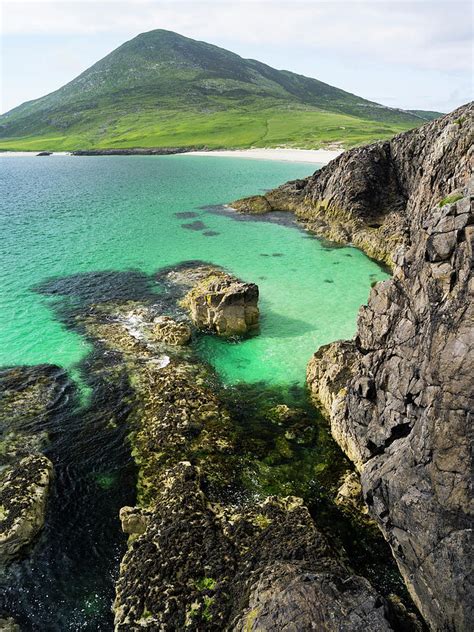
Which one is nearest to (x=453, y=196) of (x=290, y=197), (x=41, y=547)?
(x=41, y=547)

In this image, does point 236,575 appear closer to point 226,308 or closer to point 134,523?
point 134,523

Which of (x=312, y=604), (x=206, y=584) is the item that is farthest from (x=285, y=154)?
(x=312, y=604)

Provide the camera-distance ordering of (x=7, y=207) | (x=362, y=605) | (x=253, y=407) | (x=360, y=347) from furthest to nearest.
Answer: (x=7, y=207), (x=253, y=407), (x=360, y=347), (x=362, y=605)

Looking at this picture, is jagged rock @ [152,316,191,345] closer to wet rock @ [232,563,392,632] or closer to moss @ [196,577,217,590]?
moss @ [196,577,217,590]

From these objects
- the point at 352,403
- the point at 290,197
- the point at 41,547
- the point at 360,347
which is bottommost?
the point at 41,547

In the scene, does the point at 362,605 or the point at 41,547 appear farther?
the point at 41,547

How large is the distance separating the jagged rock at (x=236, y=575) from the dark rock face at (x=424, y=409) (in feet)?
8.17

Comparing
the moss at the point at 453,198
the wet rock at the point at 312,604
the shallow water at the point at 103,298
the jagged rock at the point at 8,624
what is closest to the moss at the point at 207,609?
the wet rock at the point at 312,604

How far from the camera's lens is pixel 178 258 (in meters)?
61.1

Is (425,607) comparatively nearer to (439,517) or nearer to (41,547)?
(439,517)

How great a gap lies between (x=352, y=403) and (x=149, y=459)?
11.9m

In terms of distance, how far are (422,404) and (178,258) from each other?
157ft

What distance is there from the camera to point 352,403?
24.3 m

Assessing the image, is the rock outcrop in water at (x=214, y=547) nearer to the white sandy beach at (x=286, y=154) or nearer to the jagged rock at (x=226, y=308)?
the jagged rock at (x=226, y=308)
